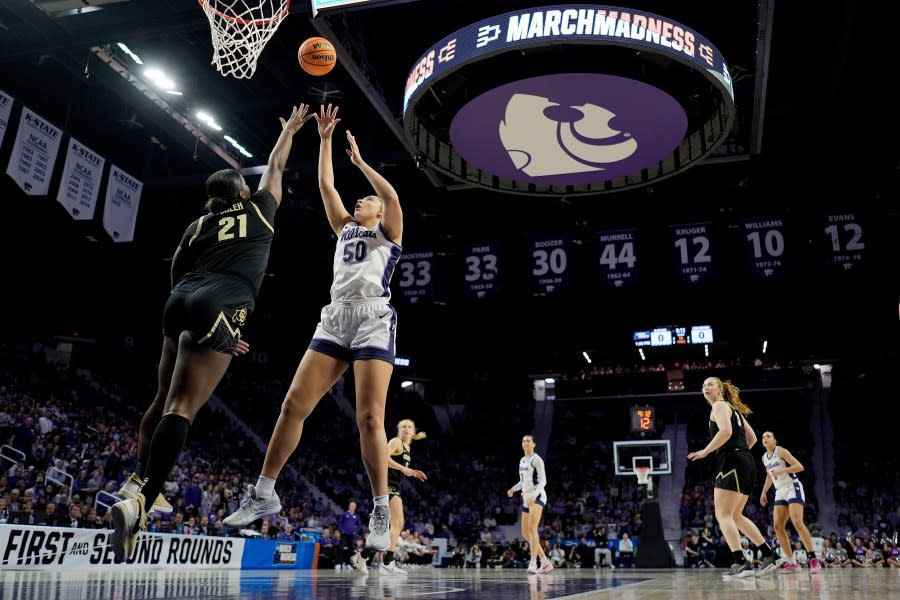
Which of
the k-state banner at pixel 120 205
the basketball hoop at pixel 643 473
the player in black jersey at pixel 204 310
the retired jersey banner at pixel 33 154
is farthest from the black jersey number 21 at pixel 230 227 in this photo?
the basketball hoop at pixel 643 473

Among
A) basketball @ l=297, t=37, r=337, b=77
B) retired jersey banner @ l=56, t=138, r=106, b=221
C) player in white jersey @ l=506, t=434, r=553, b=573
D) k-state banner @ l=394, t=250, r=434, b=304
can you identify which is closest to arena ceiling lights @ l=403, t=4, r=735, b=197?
basketball @ l=297, t=37, r=337, b=77

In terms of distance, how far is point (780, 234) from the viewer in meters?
16.1

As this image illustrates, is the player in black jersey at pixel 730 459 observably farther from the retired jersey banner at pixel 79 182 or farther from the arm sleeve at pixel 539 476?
the retired jersey banner at pixel 79 182

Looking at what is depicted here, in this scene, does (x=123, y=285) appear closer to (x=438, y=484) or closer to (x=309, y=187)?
(x=309, y=187)

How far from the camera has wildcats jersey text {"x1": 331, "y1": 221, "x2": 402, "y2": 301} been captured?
456 cm

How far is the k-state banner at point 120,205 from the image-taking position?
1373cm

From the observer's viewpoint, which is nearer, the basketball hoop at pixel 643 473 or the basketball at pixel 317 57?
the basketball at pixel 317 57

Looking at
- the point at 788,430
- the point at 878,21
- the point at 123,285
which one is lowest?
the point at 788,430

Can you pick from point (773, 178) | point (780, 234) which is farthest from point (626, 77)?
point (773, 178)

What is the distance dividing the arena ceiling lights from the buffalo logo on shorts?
20.2 ft

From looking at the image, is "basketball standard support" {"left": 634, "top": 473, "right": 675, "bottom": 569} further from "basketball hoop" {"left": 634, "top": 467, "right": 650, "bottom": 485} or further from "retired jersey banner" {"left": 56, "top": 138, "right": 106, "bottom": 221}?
"retired jersey banner" {"left": 56, "top": 138, "right": 106, "bottom": 221}

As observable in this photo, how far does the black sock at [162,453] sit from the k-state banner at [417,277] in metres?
14.4

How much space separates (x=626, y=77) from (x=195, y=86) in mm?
8515

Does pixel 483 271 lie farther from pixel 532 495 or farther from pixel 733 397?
pixel 733 397
